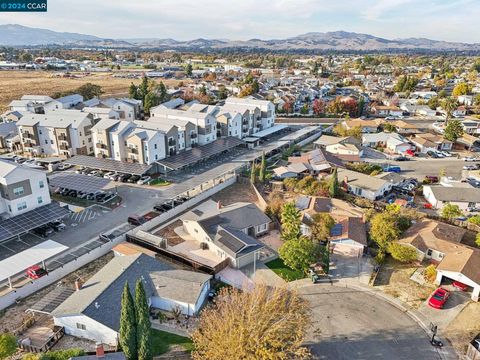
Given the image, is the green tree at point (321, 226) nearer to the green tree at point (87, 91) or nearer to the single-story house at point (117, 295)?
A: the single-story house at point (117, 295)

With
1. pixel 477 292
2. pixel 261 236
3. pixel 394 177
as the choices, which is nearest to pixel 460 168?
pixel 394 177

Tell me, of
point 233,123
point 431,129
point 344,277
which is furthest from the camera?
point 431,129

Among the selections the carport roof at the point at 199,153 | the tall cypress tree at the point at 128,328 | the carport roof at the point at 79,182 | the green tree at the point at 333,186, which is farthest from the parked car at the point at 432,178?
the tall cypress tree at the point at 128,328

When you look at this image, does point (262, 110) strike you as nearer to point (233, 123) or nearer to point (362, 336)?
point (233, 123)

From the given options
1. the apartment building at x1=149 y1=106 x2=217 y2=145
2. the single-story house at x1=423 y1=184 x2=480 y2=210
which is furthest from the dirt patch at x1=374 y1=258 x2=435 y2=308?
the apartment building at x1=149 y1=106 x2=217 y2=145

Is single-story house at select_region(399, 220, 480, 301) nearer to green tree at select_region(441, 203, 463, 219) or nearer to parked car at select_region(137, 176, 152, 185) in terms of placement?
green tree at select_region(441, 203, 463, 219)

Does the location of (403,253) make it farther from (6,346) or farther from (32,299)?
(32,299)

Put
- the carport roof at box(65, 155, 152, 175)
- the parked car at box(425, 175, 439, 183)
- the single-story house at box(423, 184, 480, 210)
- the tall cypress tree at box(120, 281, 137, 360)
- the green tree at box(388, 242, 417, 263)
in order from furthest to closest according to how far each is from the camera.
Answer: the parked car at box(425, 175, 439, 183)
the carport roof at box(65, 155, 152, 175)
the single-story house at box(423, 184, 480, 210)
the green tree at box(388, 242, 417, 263)
the tall cypress tree at box(120, 281, 137, 360)
